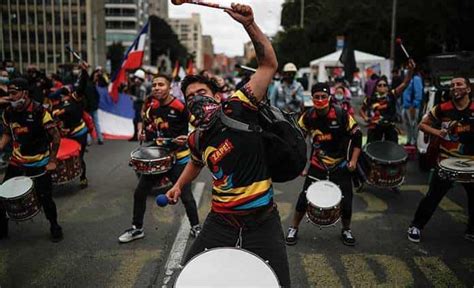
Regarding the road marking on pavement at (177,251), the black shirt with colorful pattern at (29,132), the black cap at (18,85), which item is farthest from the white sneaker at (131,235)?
the black cap at (18,85)

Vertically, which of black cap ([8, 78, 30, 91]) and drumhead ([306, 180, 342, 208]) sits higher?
black cap ([8, 78, 30, 91])

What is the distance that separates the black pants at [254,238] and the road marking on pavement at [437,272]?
203cm

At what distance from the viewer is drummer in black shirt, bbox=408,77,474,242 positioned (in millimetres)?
5023

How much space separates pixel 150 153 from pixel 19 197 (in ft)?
4.72

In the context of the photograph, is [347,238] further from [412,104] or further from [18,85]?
[412,104]

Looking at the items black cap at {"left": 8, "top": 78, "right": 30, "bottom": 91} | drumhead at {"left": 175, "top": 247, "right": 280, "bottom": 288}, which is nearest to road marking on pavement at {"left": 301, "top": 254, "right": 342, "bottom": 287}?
drumhead at {"left": 175, "top": 247, "right": 280, "bottom": 288}

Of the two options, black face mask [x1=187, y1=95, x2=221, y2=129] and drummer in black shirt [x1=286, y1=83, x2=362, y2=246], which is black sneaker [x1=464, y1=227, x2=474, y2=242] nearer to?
drummer in black shirt [x1=286, y1=83, x2=362, y2=246]

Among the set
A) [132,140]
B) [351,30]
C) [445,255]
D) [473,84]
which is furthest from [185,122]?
[351,30]

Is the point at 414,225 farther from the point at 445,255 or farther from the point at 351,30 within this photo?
the point at 351,30

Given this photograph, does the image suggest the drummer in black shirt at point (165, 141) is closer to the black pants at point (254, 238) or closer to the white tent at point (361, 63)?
the black pants at point (254, 238)

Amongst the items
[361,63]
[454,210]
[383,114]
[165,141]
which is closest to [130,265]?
[165,141]

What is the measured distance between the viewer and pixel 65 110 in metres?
7.90

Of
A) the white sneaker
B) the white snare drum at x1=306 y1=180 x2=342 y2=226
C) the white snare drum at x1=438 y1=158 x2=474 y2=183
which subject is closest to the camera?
the white snare drum at x1=438 y1=158 x2=474 y2=183

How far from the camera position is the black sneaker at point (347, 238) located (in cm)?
517
